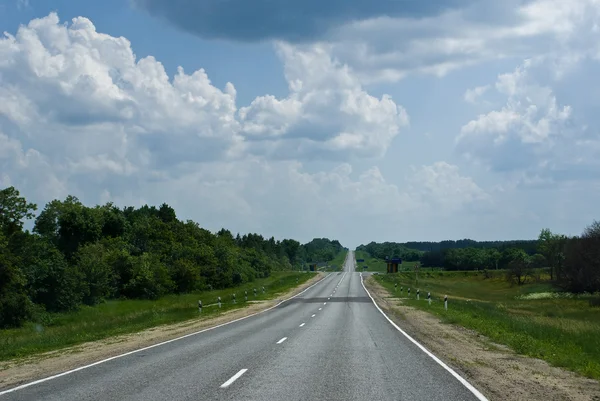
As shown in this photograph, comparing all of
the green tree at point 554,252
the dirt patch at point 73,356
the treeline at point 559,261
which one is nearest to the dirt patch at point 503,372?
the dirt patch at point 73,356

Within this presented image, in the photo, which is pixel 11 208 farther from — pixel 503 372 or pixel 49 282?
pixel 503 372

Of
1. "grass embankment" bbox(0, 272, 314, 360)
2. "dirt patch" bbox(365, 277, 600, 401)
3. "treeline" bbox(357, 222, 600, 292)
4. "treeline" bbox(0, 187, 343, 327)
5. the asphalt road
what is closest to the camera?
the asphalt road

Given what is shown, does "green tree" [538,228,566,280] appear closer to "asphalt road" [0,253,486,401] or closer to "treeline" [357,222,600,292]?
"treeline" [357,222,600,292]

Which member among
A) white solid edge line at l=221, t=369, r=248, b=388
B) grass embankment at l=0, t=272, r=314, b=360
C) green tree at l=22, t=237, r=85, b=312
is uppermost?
green tree at l=22, t=237, r=85, b=312

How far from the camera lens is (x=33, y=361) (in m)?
18.9

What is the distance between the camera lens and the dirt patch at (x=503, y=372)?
40.6ft

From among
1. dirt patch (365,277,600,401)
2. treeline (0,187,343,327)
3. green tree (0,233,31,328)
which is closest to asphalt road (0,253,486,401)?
dirt patch (365,277,600,401)

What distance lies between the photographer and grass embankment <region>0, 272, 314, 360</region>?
82.4ft

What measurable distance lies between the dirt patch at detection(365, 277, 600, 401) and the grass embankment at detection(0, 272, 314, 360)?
43.6 feet

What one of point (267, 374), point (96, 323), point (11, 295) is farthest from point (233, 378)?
point (11, 295)

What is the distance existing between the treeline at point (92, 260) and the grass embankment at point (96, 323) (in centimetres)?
190

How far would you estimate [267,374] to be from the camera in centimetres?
1421

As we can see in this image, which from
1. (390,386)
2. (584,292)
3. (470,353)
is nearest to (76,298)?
(470,353)

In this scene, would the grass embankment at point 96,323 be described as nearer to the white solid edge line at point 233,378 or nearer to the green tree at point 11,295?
the green tree at point 11,295
